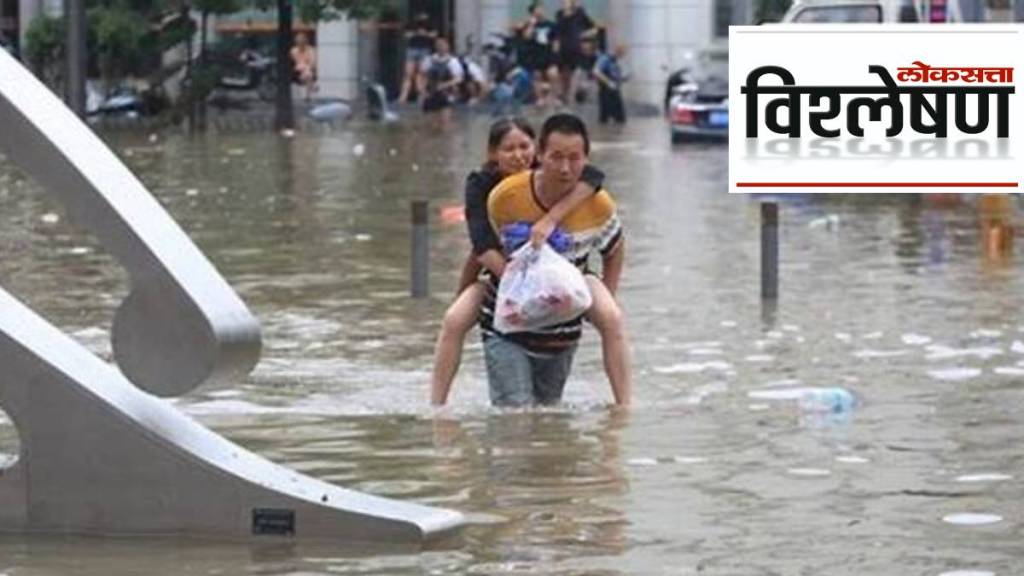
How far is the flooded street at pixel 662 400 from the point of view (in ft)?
34.7

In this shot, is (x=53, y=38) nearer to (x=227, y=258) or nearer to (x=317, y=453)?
(x=227, y=258)

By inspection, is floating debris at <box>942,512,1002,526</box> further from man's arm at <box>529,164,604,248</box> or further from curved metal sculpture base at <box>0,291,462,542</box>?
man's arm at <box>529,164,604,248</box>

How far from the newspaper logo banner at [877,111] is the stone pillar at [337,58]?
1407 inches

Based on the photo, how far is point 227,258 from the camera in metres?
24.3

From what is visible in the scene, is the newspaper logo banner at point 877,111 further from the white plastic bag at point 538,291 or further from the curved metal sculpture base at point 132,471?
the curved metal sculpture base at point 132,471

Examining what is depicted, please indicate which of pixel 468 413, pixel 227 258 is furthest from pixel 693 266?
pixel 468 413

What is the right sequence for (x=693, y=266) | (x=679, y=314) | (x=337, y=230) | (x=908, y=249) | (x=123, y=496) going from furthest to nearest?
(x=337, y=230)
(x=908, y=249)
(x=693, y=266)
(x=679, y=314)
(x=123, y=496)

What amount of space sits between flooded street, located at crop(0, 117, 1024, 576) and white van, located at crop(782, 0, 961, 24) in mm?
9071

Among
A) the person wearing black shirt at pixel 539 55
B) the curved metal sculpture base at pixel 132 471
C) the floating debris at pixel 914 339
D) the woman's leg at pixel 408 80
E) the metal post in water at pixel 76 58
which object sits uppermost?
the curved metal sculpture base at pixel 132 471

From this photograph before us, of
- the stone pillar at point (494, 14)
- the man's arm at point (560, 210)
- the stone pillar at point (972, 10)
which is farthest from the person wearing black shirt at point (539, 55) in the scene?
the man's arm at point (560, 210)

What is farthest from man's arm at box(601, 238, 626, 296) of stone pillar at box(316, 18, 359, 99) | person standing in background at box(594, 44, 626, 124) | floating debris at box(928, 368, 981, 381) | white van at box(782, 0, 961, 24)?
stone pillar at box(316, 18, 359, 99)

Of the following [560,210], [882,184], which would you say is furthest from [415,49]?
[560,210]

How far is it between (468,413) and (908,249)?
36.7 feet

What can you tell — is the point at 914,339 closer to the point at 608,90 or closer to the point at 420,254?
the point at 420,254
